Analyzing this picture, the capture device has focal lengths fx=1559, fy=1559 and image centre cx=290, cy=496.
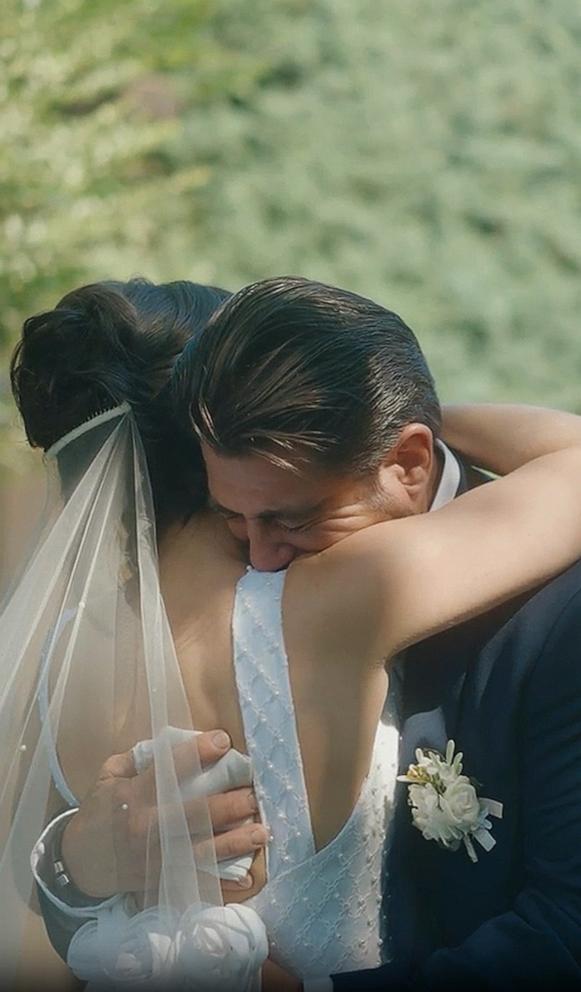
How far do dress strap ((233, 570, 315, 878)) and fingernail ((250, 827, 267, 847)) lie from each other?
1 cm

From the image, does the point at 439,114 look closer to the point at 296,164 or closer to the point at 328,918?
the point at 296,164

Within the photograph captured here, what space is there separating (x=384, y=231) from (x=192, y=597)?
18.2 ft

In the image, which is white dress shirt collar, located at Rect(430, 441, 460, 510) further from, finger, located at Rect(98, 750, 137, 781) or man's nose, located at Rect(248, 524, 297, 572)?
finger, located at Rect(98, 750, 137, 781)

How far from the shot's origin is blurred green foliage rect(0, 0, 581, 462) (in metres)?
7.84

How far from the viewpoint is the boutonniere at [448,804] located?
7.78ft

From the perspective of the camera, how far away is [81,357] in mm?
2740

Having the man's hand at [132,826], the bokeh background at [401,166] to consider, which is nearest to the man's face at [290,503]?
the man's hand at [132,826]

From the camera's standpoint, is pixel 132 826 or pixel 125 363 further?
pixel 125 363

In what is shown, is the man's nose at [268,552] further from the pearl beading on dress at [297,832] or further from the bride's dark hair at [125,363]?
the bride's dark hair at [125,363]

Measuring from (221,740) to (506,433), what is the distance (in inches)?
29.5

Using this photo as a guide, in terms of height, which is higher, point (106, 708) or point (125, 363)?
point (125, 363)

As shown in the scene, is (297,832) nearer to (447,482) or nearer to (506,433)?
(447,482)

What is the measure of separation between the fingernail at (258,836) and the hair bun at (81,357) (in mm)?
773

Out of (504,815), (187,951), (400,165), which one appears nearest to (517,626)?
(504,815)
